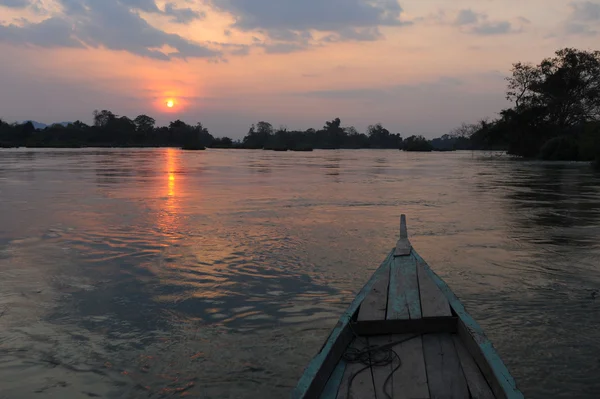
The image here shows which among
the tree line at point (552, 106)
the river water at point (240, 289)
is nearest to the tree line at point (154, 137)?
the tree line at point (552, 106)

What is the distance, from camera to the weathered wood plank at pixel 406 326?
13.1 ft

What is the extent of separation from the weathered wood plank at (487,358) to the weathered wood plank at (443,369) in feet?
0.45

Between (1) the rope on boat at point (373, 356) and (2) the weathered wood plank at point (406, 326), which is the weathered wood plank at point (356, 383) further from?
(2) the weathered wood plank at point (406, 326)

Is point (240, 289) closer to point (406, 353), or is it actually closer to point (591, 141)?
point (406, 353)

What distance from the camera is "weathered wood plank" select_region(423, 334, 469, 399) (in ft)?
10.4

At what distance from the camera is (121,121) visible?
151 meters

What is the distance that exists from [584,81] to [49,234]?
2303 inches

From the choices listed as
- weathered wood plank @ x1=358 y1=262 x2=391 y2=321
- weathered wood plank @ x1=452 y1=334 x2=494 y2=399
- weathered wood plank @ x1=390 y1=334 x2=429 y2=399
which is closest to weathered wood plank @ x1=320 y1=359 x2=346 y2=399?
weathered wood plank @ x1=390 y1=334 x2=429 y2=399

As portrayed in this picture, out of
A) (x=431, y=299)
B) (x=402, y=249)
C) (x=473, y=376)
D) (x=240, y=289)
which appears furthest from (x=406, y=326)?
(x=240, y=289)

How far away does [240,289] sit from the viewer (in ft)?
21.4

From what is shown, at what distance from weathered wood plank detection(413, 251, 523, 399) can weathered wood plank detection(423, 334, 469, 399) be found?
138 mm

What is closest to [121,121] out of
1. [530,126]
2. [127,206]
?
[530,126]

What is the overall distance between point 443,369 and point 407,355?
30 cm

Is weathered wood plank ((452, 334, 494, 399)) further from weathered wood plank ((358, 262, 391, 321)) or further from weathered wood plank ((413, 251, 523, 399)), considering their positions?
weathered wood plank ((358, 262, 391, 321))
